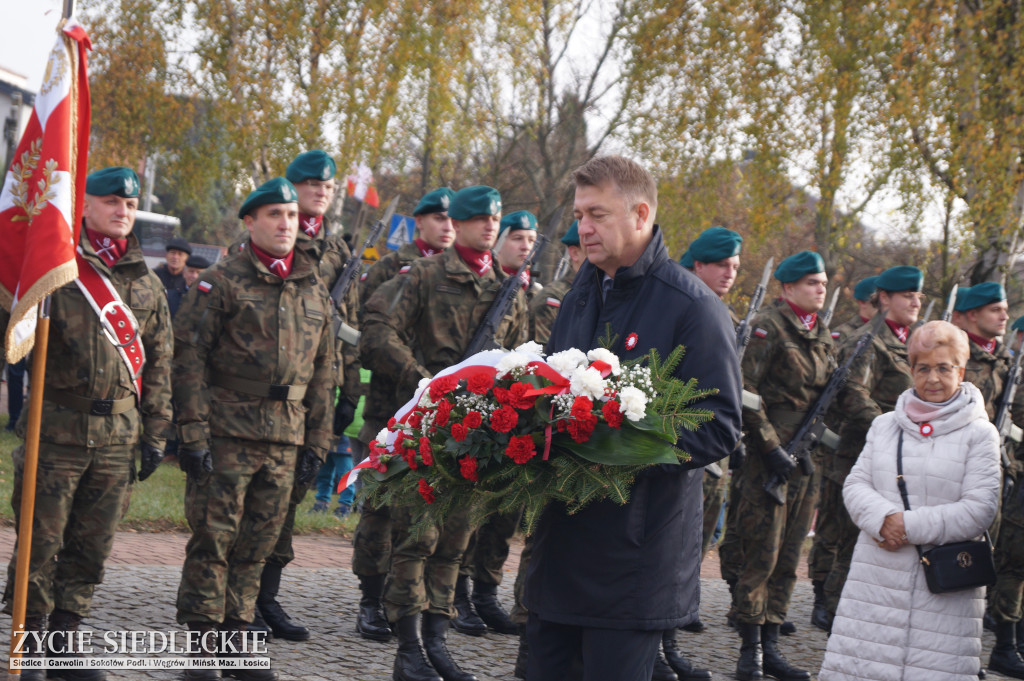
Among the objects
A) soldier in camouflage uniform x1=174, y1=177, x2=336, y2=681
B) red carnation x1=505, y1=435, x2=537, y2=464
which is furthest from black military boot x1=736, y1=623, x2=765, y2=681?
red carnation x1=505, y1=435, x2=537, y2=464

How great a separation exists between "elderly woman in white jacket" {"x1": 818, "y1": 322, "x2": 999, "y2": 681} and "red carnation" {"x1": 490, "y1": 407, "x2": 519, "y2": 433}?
2.71 metres

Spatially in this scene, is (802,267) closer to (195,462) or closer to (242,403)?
(242,403)

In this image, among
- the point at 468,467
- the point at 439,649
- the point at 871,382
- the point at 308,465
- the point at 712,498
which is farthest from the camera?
the point at 871,382

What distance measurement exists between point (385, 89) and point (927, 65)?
9.66 m

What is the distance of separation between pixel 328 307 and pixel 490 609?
8.57ft

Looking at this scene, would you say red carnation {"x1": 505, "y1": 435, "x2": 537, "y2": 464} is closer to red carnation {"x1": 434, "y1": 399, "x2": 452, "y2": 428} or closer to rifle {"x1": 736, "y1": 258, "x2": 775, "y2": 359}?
red carnation {"x1": 434, "y1": 399, "x2": 452, "y2": 428}

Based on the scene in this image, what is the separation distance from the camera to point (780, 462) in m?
6.73

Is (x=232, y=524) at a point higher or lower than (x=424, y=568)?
higher

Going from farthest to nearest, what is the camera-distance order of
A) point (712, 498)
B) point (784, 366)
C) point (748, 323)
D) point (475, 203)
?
1. point (712, 498)
2. point (748, 323)
3. point (784, 366)
4. point (475, 203)

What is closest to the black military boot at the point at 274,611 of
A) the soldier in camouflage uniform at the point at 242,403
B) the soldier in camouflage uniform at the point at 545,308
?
the soldier in camouflage uniform at the point at 242,403

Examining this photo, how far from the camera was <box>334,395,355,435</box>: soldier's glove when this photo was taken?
7.20m

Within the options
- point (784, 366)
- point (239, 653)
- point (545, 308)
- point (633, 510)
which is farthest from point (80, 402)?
point (784, 366)

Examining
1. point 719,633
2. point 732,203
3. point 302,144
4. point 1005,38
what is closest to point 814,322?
point 719,633

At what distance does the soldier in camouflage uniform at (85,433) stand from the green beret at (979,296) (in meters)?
6.37
